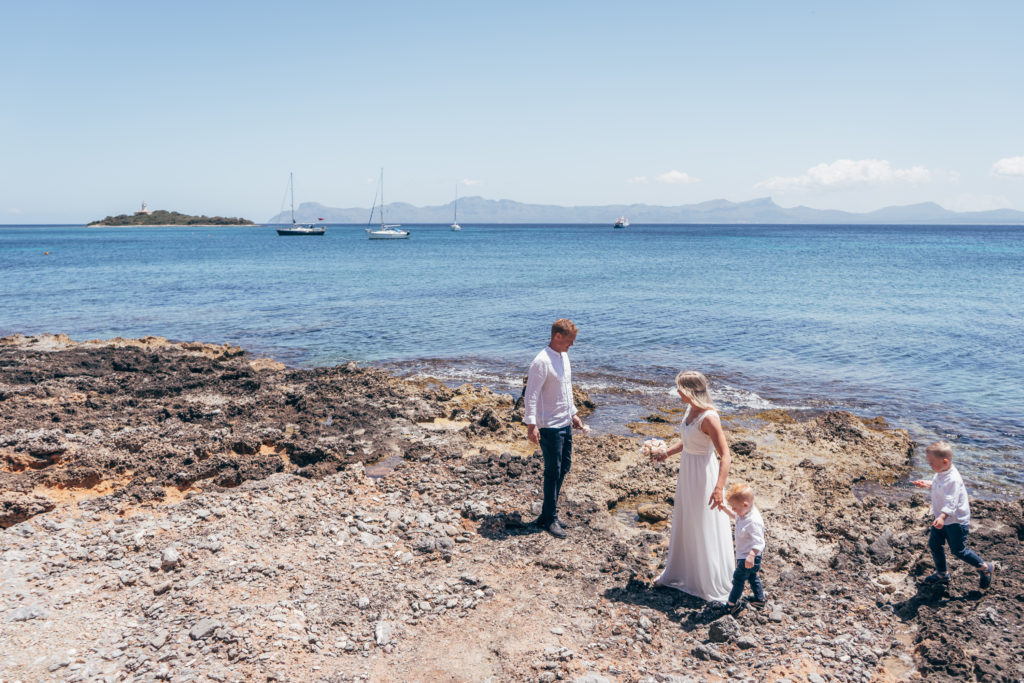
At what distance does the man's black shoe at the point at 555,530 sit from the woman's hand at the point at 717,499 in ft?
7.63

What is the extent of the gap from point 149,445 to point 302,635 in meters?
6.17

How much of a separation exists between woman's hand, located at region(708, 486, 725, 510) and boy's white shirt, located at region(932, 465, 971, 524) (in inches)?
94.5

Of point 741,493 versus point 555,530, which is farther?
point 555,530

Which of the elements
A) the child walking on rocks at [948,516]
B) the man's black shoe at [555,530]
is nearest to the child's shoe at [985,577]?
the child walking on rocks at [948,516]

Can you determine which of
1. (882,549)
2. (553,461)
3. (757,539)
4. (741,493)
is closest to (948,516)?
(882,549)

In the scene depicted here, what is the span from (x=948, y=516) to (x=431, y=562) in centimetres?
Result: 569

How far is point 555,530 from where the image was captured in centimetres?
799

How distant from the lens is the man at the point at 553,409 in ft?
24.6

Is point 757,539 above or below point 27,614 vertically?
above

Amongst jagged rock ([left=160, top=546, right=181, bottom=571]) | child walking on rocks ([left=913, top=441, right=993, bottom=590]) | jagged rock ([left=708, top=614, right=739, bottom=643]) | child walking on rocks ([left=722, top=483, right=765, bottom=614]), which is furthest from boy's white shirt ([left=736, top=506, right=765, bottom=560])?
jagged rock ([left=160, top=546, right=181, bottom=571])

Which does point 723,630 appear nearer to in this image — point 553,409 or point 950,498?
point 950,498

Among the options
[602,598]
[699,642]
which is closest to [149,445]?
[602,598]

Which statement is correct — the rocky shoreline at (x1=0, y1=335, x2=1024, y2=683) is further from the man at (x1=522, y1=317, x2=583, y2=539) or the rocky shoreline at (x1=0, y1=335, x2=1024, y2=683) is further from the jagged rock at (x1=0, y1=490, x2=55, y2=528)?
the man at (x1=522, y1=317, x2=583, y2=539)

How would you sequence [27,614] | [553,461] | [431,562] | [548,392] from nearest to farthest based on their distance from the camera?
1. [27,614]
2. [431,562]
3. [548,392]
4. [553,461]
